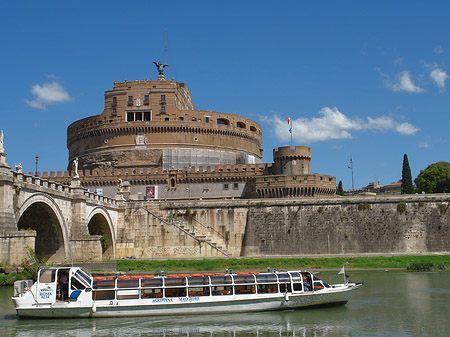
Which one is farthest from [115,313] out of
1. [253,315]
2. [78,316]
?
[253,315]

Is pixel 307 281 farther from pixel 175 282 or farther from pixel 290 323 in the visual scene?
pixel 175 282

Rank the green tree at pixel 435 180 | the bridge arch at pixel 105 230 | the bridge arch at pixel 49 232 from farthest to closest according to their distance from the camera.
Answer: the green tree at pixel 435 180 < the bridge arch at pixel 105 230 < the bridge arch at pixel 49 232

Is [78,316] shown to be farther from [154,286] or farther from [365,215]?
[365,215]

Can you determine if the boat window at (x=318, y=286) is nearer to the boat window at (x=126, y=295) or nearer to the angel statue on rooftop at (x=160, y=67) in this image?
the boat window at (x=126, y=295)

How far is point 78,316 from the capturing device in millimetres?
24453

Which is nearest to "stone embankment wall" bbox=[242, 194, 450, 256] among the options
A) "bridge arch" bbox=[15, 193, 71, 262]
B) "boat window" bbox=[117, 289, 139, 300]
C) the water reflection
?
"bridge arch" bbox=[15, 193, 71, 262]

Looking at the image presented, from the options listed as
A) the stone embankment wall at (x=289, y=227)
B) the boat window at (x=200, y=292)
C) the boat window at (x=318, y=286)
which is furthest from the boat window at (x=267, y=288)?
the stone embankment wall at (x=289, y=227)

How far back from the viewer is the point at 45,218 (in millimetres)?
42219

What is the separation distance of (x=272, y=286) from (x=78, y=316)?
909 centimetres

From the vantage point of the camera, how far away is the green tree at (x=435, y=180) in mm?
79938

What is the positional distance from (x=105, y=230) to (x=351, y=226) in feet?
81.3

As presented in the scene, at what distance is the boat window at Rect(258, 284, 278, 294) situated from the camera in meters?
25.4

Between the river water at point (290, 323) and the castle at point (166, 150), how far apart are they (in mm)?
38576

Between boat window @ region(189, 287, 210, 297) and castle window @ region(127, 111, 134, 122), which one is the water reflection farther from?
castle window @ region(127, 111, 134, 122)
